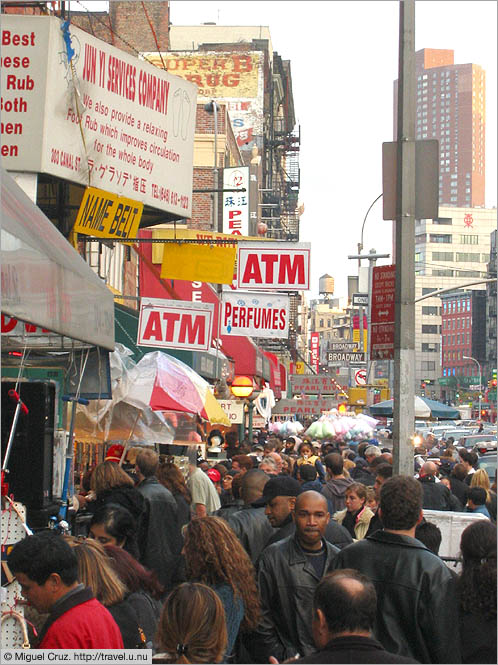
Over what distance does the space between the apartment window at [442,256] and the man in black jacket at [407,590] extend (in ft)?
593

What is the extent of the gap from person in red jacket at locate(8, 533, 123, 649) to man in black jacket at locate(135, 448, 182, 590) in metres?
4.64

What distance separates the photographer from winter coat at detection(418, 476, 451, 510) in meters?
12.0

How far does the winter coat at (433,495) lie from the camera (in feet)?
39.3

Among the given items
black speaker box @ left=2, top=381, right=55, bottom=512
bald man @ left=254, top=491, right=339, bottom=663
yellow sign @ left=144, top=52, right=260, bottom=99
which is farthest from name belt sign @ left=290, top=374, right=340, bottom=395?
bald man @ left=254, top=491, right=339, bottom=663

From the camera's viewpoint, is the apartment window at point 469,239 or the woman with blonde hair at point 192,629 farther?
the apartment window at point 469,239

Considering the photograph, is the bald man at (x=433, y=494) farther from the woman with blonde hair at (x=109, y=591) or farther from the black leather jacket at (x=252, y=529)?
the woman with blonde hair at (x=109, y=591)

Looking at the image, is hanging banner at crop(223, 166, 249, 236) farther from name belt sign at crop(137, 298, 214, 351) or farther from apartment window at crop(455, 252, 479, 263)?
apartment window at crop(455, 252, 479, 263)

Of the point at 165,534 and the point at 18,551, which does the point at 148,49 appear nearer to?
the point at 165,534

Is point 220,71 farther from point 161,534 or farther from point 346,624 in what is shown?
point 346,624

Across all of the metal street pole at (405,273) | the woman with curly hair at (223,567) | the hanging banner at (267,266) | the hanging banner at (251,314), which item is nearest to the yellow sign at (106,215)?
the hanging banner at (267,266)

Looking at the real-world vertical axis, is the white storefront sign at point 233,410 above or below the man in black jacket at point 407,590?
above

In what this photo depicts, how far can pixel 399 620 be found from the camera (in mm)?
5258

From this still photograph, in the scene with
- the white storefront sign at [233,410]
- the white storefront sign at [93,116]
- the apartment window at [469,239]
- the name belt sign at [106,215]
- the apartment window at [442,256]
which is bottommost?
the white storefront sign at [233,410]

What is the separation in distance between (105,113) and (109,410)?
345 cm
